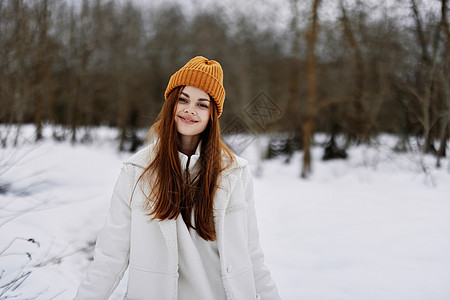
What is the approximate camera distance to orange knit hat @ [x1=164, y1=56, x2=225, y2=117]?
1.54m

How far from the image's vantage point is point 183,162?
155cm

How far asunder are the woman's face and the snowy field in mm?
1011

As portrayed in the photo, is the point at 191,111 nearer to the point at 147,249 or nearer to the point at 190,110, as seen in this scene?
the point at 190,110

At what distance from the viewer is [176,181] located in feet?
4.90

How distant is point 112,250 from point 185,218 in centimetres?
37

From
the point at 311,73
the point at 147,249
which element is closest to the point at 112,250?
the point at 147,249

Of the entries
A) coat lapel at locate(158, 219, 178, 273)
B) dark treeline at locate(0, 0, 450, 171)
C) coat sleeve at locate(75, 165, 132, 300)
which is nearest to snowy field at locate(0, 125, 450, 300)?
coat sleeve at locate(75, 165, 132, 300)

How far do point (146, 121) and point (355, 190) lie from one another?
8113mm

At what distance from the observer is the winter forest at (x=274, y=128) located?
2828 millimetres

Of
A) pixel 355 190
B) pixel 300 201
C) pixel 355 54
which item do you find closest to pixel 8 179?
pixel 300 201

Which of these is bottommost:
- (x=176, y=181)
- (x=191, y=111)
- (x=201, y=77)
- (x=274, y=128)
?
(x=274, y=128)

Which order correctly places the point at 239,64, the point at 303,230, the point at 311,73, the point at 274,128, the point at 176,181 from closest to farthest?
the point at 176,181 → the point at 303,230 → the point at 311,73 → the point at 274,128 → the point at 239,64

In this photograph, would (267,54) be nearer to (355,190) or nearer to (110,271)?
(355,190)

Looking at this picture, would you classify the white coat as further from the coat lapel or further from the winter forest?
the winter forest
